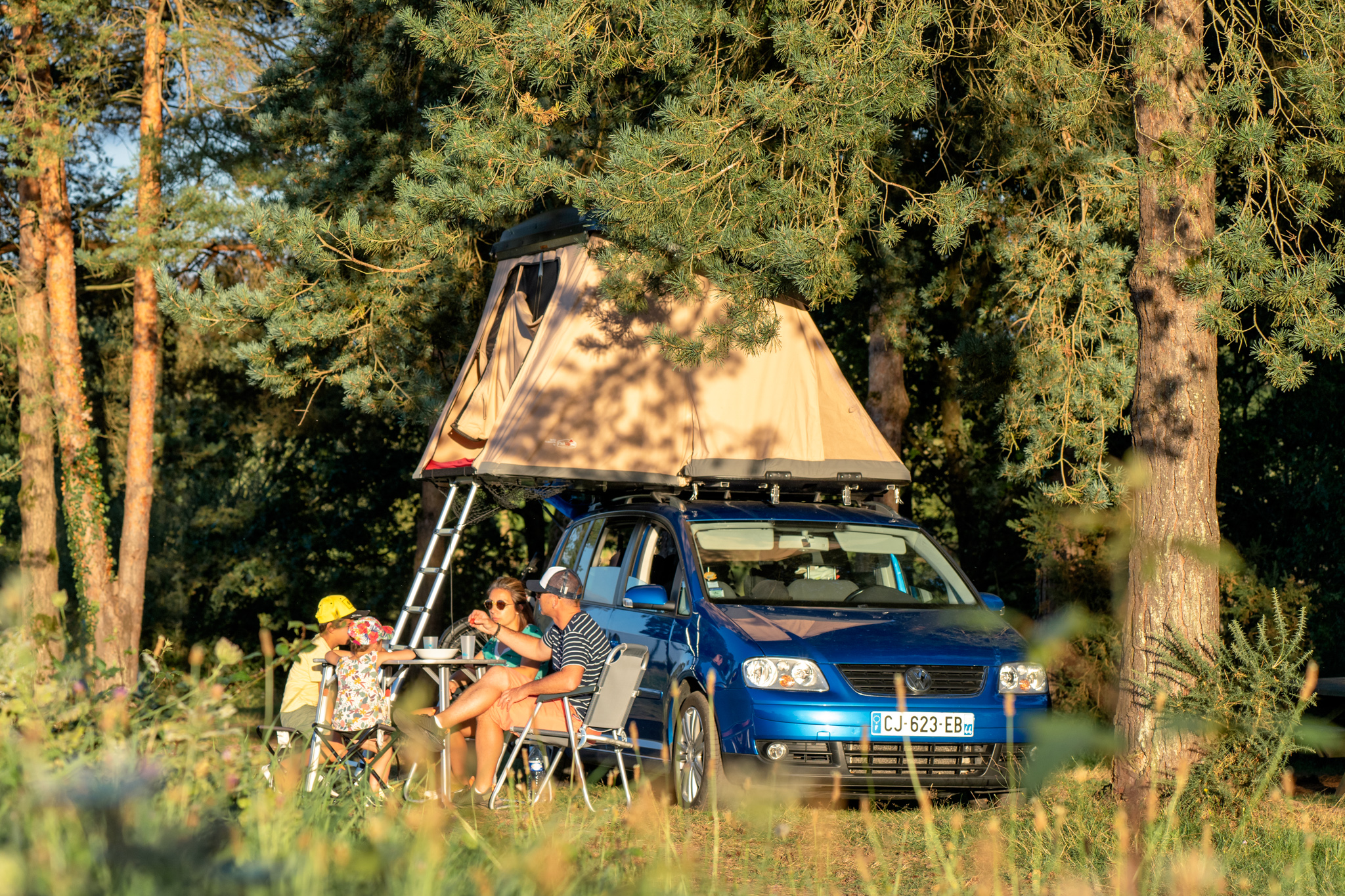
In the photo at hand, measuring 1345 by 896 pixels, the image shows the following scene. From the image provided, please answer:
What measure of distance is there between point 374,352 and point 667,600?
773 cm

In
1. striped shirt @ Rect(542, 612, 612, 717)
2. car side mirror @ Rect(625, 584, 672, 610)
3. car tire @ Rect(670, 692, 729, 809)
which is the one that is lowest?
car tire @ Rect(670, 692, 729, 809)

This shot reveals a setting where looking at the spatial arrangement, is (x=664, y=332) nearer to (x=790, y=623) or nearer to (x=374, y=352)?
(x=790, y=623)

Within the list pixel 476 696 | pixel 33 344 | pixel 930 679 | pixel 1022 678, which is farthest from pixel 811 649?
pixel 33 344

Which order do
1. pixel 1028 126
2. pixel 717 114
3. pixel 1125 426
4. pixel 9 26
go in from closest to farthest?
pixel 717 114 < pixel 1125 426 < pixel 1028 126 < pixel 9 26

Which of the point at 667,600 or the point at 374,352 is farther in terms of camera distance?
the point at 374,352

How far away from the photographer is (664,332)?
1044 centimetres

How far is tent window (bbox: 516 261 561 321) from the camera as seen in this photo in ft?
39.7

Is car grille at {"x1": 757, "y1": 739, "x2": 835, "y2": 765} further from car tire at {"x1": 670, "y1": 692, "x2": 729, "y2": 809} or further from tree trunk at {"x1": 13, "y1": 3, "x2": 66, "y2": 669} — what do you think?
tree trunk at {"x1": 13, "y1": 3, "x2": 66, "y2": 669}

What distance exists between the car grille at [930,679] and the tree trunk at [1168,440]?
0.87 meters

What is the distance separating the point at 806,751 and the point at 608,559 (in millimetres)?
2865

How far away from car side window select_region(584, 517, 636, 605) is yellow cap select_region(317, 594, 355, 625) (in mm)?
1767

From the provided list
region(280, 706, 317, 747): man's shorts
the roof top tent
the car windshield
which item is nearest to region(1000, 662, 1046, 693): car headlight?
the car windshield

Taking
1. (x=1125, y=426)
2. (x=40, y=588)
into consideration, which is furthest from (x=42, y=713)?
(x=40, y=588)

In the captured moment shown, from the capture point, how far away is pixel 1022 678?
825 centimetres
